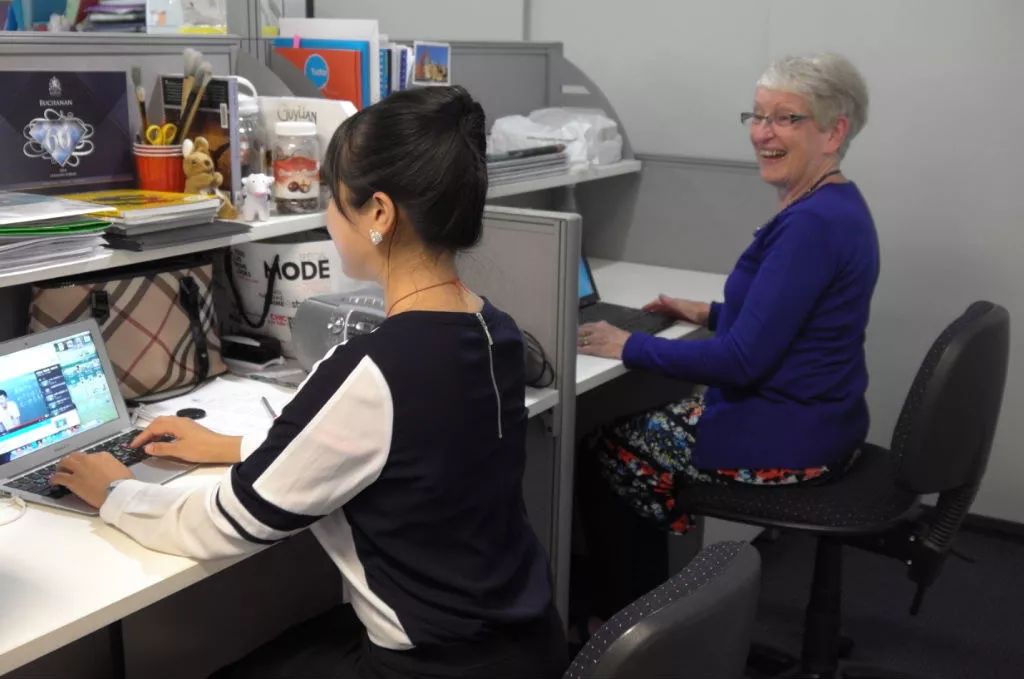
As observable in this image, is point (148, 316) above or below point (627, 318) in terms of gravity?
above

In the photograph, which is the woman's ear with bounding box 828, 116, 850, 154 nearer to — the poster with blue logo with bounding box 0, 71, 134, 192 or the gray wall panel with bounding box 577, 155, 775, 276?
the gray wall panel with bounding box 577, 155, 775, 276

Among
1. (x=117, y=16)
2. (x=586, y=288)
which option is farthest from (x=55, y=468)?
(x=586, y=288)

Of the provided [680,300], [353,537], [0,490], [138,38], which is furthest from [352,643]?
[680,300]

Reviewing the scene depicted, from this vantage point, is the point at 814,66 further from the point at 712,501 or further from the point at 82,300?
the point at 82,300

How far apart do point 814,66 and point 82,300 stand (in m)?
1.39

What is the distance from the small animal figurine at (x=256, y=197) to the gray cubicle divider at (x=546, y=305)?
0.35 meters

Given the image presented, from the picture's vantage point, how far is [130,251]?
1730mm

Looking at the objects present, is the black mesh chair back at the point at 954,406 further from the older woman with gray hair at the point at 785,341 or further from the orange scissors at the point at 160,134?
the orange scissors at the point at 160,134

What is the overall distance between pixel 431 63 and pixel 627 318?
2.33 ft

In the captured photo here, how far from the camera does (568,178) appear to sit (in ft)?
9.12

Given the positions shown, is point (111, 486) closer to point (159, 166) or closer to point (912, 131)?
point (159, 166)

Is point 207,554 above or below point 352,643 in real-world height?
above

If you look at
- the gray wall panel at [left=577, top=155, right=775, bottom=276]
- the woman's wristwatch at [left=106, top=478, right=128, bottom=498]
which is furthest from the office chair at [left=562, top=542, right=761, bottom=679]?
the gray wall panel at [left=577, top=155, right=775, bottom=276]

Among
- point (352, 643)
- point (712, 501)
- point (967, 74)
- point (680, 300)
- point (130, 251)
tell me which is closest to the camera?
point (352, 643)
